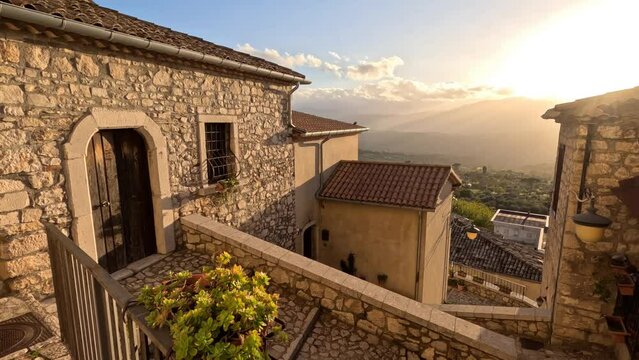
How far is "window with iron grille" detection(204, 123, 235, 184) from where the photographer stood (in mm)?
Result: 7188

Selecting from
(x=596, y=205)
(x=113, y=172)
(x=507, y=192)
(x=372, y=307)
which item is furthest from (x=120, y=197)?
Answer: (x=507, y=192)

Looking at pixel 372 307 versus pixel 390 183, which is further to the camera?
pixel 390 183

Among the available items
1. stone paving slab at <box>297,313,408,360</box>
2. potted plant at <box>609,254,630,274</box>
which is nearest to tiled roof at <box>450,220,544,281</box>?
potted plant at <box>609,254,630,274</box>

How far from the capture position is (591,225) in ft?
14.6

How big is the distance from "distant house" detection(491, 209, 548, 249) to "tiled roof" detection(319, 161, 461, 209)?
27054mm

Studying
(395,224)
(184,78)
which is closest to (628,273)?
(395,224)

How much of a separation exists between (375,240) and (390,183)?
1.98 m

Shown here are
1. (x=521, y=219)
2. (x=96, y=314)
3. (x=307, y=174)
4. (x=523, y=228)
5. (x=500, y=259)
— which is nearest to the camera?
(x=96, y=314)

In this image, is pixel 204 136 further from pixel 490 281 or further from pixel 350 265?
pixel 490 281

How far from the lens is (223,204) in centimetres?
748

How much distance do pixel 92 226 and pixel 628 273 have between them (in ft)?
27.1

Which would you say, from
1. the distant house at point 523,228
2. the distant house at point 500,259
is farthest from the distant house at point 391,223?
the distant house at point 523,228

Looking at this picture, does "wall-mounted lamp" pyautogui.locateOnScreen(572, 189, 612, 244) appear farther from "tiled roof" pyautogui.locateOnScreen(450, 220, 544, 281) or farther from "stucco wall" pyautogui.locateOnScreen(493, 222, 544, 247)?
"stucco wall" pyautogui.locateOnScreen(493, 222, 544, 247)

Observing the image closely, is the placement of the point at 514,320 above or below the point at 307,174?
below
